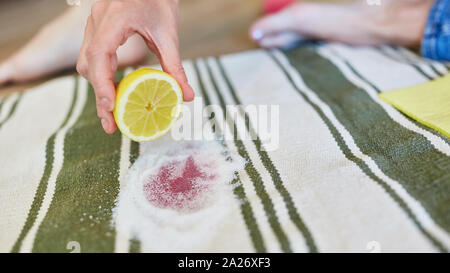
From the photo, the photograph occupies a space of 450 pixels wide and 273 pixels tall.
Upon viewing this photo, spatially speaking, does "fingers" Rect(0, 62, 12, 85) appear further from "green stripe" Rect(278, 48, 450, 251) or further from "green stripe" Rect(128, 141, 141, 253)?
"green stripe" Rect(278, 48, 450, 251)

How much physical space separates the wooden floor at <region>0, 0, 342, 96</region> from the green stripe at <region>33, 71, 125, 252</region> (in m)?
0.45

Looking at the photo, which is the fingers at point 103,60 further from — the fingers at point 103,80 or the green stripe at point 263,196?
the green stripe at point 263,196

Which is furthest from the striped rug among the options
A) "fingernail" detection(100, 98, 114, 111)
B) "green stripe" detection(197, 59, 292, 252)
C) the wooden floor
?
the wooden floor

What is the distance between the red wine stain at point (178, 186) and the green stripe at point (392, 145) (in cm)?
26

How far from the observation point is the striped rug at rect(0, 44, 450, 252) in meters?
0.50

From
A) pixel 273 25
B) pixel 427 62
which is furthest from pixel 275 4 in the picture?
pixel 427 62

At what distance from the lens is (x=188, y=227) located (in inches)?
21.0

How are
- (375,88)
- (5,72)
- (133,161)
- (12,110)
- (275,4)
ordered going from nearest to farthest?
(133,161)
(375,88)
(12,110)
(5,72)
(275,4)

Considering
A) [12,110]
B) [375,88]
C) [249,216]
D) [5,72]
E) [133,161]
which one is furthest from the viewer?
[5,72]

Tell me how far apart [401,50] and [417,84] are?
0.84 ft

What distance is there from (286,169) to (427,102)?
0.30 m

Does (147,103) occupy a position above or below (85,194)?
above

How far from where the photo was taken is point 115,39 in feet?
1.87

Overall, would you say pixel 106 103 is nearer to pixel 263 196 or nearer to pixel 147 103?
pixel 147 103
